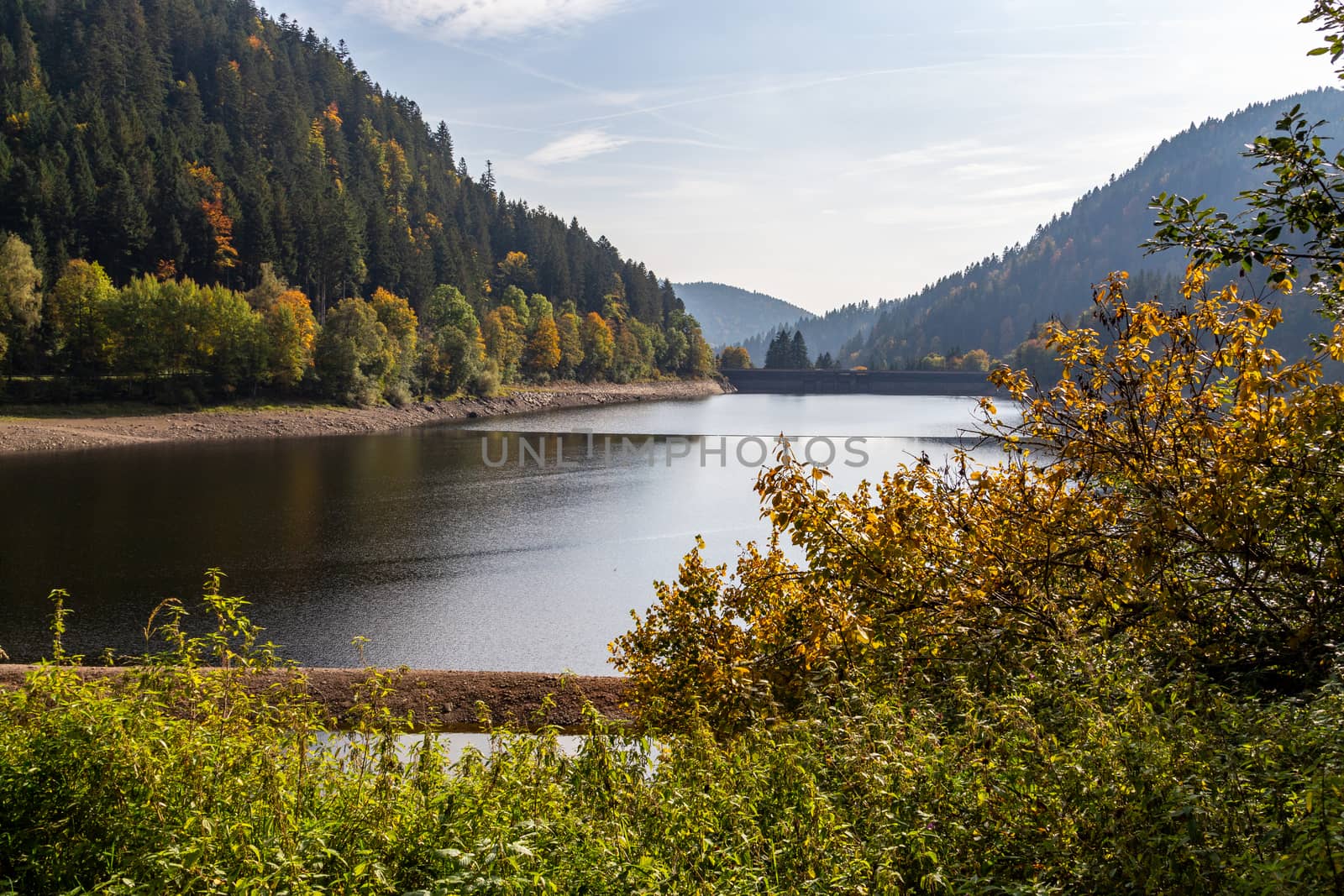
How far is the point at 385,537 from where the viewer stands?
2722 cm

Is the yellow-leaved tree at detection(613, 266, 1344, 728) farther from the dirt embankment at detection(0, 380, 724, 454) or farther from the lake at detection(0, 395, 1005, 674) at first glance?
the dirt embankment at detection(0, 380, 724, 454)

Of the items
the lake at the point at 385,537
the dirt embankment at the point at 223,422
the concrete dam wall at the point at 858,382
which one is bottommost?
the lake at the point at 385,537

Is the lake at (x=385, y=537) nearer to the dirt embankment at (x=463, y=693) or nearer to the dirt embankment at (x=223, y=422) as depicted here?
the dirt embankment at (x=463, y=693)

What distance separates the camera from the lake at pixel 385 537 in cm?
1781

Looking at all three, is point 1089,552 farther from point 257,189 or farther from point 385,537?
point 257,189

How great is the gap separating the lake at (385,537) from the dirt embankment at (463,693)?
2.29 meters

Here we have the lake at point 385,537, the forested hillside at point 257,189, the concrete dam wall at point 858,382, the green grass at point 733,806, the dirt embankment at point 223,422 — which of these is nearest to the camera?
the green grass at point 733,806

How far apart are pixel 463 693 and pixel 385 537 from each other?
1484 centimetres

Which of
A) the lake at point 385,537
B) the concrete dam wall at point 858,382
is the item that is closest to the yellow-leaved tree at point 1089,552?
the lake at point 385,537

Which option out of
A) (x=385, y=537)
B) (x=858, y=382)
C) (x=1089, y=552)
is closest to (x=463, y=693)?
(x=1089, y=552)

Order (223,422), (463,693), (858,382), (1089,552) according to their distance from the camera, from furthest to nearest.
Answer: (858,382), (223,422), (463,693), (1089,552)

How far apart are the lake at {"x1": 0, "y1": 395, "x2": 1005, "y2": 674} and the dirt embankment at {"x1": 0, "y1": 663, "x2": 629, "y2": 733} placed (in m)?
2.29

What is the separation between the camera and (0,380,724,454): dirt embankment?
4762cm

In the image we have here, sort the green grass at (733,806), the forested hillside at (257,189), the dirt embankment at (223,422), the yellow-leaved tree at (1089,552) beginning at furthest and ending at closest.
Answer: the forested hillside at (257,189) → the dirt embankment at (223,422) → the yellow-leaved tree at (1089,552) → the green grass at (733,806)
